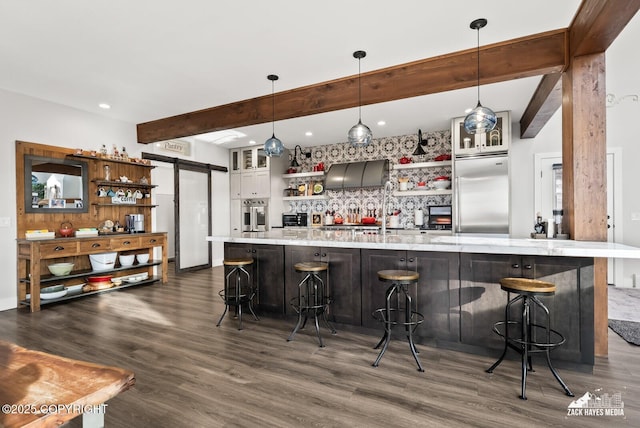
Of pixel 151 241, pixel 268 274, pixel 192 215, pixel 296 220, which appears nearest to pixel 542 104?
pixel 268 274

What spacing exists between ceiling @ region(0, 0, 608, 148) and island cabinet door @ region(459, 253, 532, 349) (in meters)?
2.10

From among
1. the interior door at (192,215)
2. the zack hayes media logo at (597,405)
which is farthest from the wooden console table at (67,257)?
the zack hayes media logo at (597,405)

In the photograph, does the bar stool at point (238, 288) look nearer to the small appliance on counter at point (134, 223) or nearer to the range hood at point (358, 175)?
the small appliance on counter at point (134, 223)

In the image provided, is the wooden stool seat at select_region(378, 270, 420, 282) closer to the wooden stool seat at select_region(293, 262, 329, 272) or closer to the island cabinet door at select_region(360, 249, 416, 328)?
the island cabinet door at select_region(360, 249, 416, 328)

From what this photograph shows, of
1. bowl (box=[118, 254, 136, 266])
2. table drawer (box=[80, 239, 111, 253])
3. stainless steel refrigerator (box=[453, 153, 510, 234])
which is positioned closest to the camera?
table drawer (box=[80, 239, 111, 253])

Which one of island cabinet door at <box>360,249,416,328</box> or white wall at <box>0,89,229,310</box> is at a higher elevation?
white wall at <box>0,89,229,310</box>

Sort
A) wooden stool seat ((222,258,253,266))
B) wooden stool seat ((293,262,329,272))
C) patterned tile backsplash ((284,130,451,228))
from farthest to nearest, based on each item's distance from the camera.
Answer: patterned tile backsplash ((284,130,451,228)) → wooden stool seat ((222,258,253,266)) → wooden stool seat ((293,262,329,272))

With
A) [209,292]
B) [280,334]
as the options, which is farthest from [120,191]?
[280,334]

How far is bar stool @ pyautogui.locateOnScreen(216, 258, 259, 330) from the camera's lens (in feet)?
11.7

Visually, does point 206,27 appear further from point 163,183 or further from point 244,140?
point 163,183

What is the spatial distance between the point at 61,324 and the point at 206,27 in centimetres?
356

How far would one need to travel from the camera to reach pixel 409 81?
3.64m

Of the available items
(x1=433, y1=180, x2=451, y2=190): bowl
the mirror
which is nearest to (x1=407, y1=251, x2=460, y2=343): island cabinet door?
(x1=433, y1=180, x2=451, y2=190): bowl

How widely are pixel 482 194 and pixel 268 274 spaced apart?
139 inches
